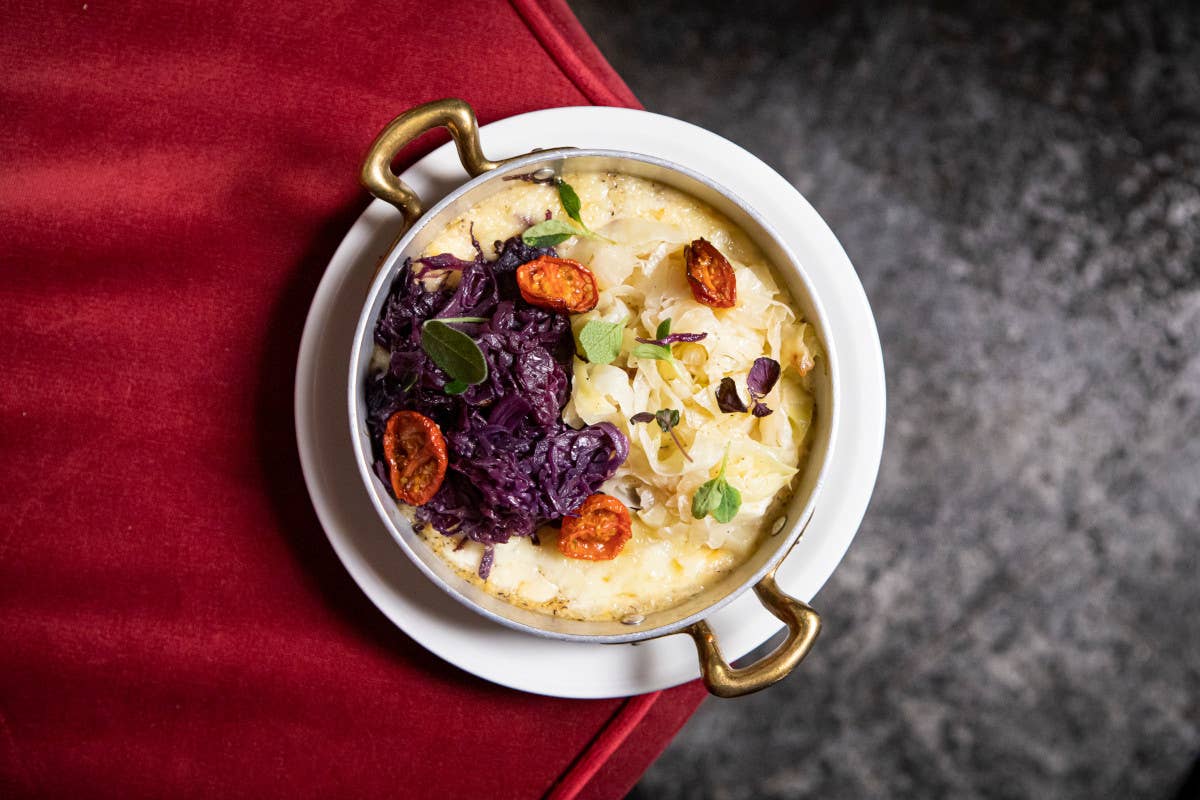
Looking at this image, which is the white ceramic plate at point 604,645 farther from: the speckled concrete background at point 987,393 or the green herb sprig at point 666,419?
the speckled concrete background at point 987,393

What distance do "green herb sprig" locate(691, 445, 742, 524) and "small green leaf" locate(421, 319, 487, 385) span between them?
17.5 inches

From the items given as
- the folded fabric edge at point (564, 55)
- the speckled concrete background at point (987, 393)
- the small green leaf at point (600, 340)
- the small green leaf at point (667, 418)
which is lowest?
the speckled concrete background at point (987, 393)

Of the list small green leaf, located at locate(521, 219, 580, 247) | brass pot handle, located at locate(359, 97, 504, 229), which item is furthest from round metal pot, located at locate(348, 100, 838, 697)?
small green leaf, located at locate(521, 219, 580, 247)

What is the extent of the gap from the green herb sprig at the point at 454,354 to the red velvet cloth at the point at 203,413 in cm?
56

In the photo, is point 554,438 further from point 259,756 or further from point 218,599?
point 259,756

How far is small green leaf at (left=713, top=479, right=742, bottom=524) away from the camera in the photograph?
5.35ft

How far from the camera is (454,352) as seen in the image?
1.59 meters

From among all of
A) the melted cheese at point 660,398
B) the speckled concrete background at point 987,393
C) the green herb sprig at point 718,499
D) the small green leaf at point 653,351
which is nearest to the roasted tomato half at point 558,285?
the melted cheese at point 660,398

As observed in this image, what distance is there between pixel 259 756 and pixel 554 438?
1108 millimetres

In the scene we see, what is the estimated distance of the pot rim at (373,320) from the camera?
1661mm

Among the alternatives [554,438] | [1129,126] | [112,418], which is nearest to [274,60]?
[112,418]

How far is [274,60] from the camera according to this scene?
2010 millimetres

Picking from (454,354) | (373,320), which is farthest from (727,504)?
(373,320)

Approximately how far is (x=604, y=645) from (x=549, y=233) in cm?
89
